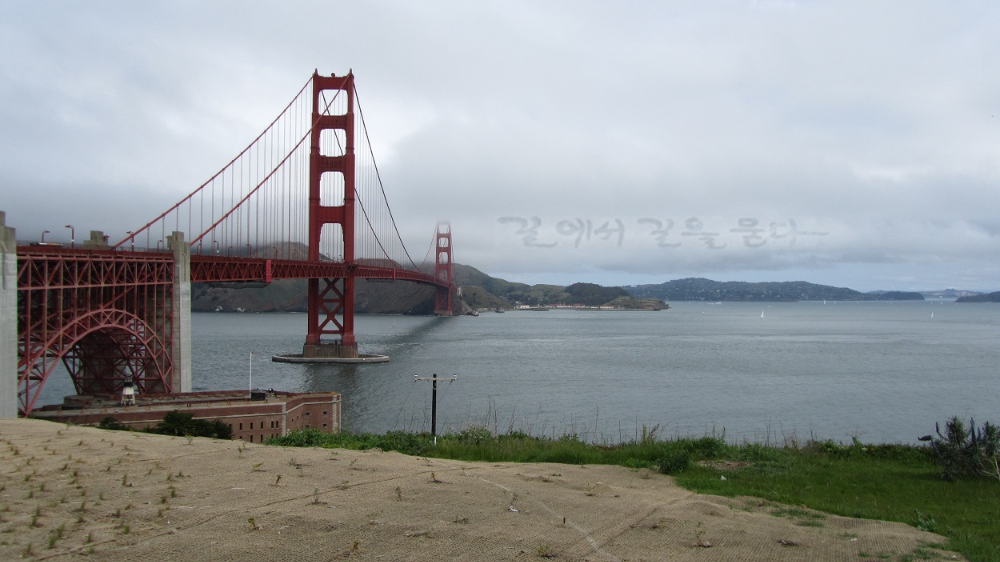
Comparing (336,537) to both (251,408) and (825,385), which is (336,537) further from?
(825,385)

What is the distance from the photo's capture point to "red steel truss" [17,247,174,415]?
1961 cm

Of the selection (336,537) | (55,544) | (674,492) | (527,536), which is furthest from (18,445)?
(674,492)

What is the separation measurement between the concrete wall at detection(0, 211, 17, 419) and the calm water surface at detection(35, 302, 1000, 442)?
1038 cm

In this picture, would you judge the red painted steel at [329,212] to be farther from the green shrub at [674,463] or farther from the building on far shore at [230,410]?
the green shrub at [674,463]

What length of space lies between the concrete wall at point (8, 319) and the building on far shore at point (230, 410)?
76.6 inches

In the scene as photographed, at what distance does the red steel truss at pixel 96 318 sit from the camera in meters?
19.6

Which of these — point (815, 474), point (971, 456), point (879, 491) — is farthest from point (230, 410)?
point (971, 456)

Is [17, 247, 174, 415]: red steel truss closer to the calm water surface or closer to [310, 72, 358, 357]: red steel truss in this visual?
the calm water surface

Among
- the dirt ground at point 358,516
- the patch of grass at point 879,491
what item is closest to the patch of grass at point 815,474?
the patch of grass at point 879,491

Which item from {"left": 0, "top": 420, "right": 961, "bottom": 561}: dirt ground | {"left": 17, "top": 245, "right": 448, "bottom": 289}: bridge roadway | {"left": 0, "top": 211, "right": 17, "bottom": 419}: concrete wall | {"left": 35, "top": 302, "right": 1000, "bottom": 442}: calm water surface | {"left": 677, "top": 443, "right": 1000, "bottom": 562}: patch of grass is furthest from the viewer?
{"left": 35, "top": 302, "right": 1000, "bottom": 442}: calm water surface

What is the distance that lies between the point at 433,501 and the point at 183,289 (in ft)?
83.2

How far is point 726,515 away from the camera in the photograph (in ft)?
19.4

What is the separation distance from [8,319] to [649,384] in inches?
1097

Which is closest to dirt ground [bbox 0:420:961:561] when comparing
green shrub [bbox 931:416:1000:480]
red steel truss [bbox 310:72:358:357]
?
green shrub [bbox 931:416:1000:480]
